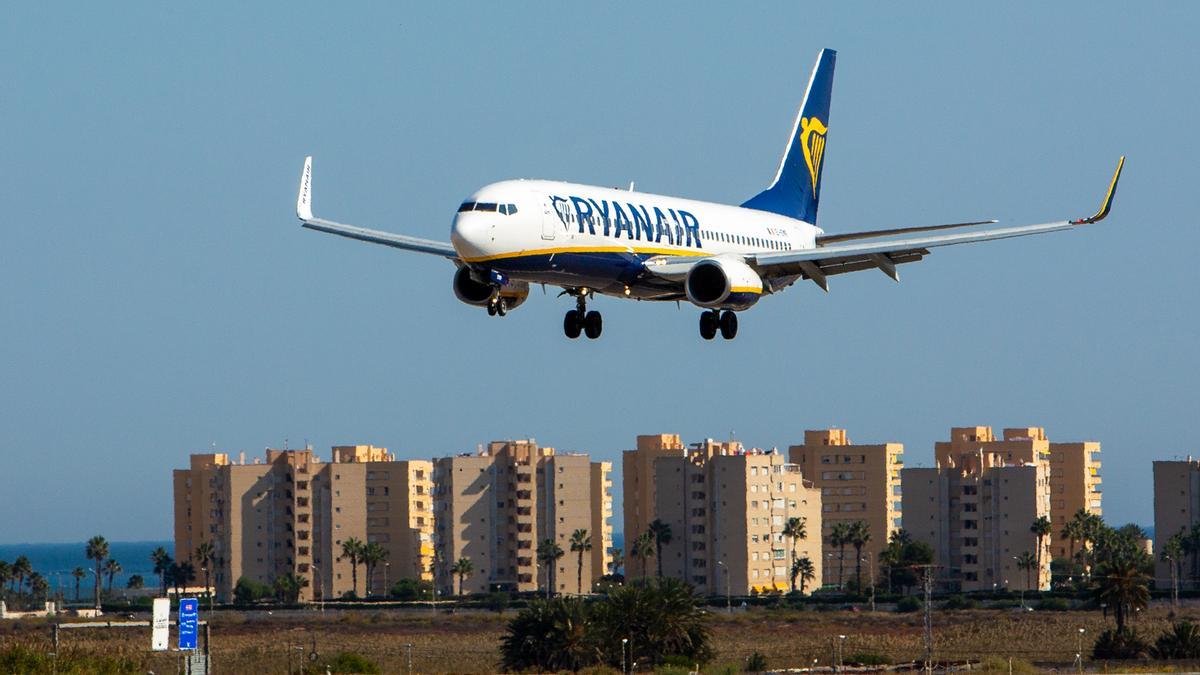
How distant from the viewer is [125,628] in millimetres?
135500

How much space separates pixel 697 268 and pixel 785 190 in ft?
54.3

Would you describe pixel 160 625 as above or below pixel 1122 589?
above

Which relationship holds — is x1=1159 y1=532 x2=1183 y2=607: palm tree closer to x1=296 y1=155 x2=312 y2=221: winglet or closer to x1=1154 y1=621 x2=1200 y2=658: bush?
x1=1154 y1=621 x2=1200 y2=658: bush

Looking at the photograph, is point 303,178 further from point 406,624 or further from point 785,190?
point 406,624

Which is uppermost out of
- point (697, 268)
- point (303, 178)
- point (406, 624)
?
point (303, 178)

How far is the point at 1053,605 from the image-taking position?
6053 inches

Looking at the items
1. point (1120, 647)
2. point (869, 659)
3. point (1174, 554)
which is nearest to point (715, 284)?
point (869, 659)

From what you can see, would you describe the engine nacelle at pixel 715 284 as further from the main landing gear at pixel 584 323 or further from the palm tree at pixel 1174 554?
the palm tree at pixel 1174 554

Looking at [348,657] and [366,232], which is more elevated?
[366,232]

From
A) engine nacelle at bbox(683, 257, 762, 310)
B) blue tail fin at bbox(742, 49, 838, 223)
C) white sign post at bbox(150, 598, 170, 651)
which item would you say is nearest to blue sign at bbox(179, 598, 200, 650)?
white sign post at bbox(150, 598, 170, 651)

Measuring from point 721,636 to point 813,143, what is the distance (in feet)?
227

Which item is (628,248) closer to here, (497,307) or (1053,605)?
(497,307)

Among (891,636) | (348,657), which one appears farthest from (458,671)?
(891,636)

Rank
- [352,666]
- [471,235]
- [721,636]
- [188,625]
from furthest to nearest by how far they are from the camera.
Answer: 1. [721,636]
2. [352,666]
3. [471,235]
4. [188,625]
